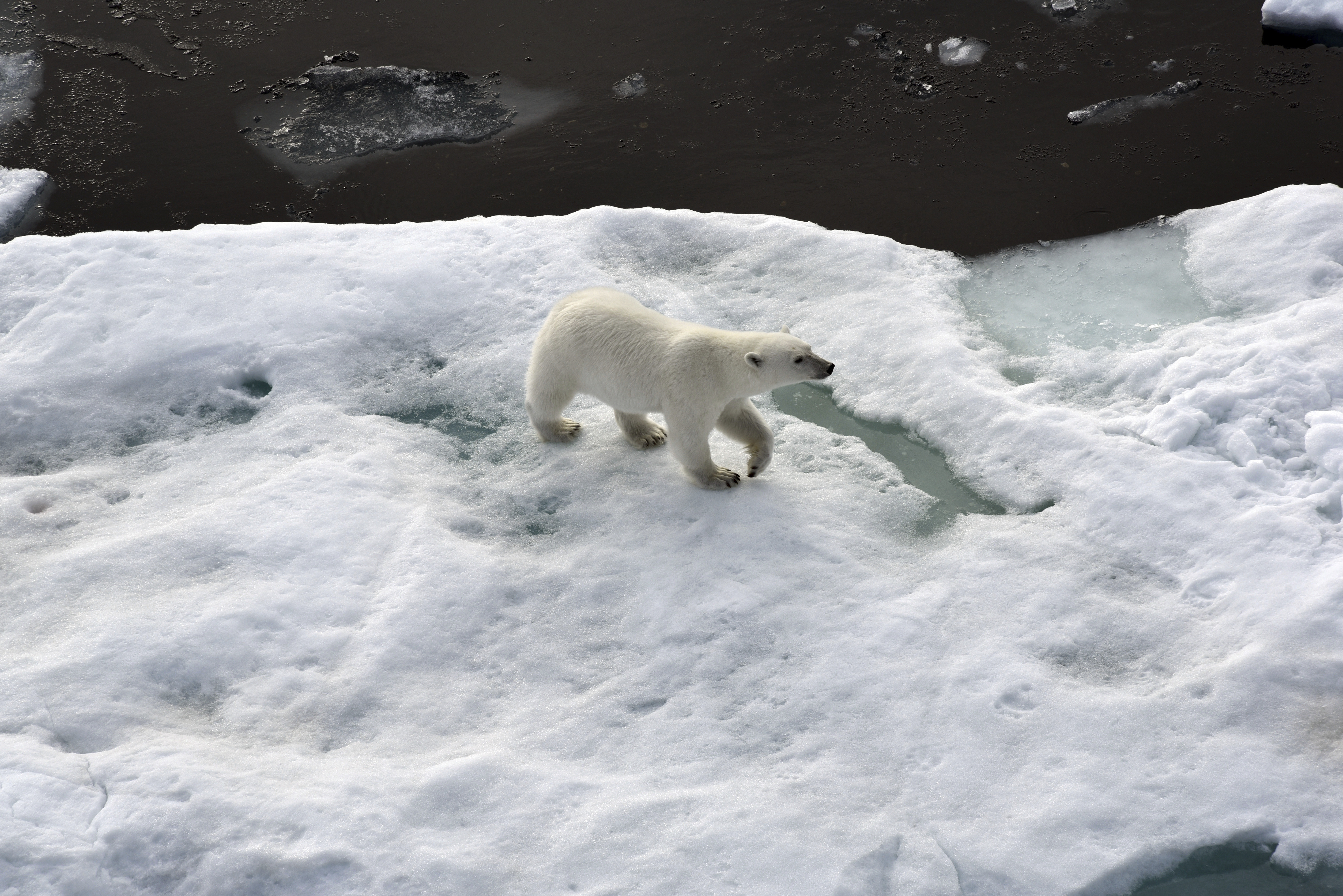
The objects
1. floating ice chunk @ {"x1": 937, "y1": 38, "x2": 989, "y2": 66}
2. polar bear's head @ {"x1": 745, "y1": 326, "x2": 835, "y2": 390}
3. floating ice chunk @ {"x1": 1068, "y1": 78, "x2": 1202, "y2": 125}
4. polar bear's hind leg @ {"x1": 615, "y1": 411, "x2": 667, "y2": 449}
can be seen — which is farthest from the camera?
floating ice chunk @ {"x1": 937, "y1": 38, "x2": 989, "y2": 66}

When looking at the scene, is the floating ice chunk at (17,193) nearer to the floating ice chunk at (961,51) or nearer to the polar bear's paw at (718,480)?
the polar bear's paw at (718,480)

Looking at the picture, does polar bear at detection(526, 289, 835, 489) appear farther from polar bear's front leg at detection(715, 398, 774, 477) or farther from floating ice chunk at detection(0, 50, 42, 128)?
floating ice chunk at detection(0, 50, 42, 128)

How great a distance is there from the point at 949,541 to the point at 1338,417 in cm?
179

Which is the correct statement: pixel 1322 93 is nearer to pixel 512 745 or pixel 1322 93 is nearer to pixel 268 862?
pixel 512 745

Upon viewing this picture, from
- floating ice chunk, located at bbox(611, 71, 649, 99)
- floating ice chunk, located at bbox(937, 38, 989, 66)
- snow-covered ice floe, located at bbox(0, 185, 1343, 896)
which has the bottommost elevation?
snow-covered ice floe, located at bbox(0, 185, 1343, 896)

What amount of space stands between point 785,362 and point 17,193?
6087 mm

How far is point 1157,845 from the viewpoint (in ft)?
11.1

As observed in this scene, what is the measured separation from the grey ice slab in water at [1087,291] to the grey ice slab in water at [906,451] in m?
0.95

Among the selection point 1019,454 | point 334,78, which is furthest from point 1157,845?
point 334,78

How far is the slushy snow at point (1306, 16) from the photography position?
7.61 m

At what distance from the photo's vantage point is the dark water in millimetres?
6898

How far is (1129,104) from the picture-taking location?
24.2 feet

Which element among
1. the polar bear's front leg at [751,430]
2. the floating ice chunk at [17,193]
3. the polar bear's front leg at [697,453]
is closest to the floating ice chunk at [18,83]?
the floating ice chunk at [17,193]

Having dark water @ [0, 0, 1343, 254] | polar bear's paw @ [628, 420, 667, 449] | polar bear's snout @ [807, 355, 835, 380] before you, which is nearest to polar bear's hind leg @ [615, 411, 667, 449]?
polar bear's paw @ [628, 420, 667, 449]
